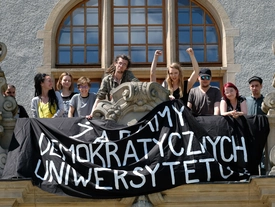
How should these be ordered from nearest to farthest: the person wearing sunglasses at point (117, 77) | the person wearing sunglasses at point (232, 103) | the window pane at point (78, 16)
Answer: the person wearing sunglasses at point (232, 103) < the person wearing sunglasses at point (117, 77) < the window pane at point (78, 16)

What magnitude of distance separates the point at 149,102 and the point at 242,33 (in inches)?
178

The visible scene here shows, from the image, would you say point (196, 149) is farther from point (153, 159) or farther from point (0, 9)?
A: point (0, 9)

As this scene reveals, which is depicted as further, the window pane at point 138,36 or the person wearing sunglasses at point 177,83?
the window pane at point 138,36

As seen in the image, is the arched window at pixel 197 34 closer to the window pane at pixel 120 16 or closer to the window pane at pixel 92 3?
the window pane at pixel 120 16

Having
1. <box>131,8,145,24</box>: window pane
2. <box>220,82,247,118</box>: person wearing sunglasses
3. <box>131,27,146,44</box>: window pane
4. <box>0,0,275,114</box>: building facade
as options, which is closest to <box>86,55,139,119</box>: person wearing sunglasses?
<box>220,82,247,118</box>: person wearing sunglasses

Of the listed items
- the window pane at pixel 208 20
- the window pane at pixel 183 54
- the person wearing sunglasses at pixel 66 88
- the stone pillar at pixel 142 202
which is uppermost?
the window pane at pixel 208 20

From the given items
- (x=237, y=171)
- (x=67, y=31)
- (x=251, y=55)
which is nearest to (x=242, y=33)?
(x=251, y=55)

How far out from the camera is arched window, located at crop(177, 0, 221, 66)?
2331 centimetres

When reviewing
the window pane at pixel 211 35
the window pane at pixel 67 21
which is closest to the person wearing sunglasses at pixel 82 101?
the window pane at pixel 67 21

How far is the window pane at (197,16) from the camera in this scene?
2358 centimetres

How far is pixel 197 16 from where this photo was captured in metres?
23.6

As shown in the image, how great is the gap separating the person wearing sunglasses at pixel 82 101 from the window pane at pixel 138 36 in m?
3.87

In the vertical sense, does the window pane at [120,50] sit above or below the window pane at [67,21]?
below

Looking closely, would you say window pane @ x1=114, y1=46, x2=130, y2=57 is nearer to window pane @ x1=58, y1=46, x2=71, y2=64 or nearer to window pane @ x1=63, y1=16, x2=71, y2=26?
window pane @ x1=58, y1=46, x2=71, y2=64
